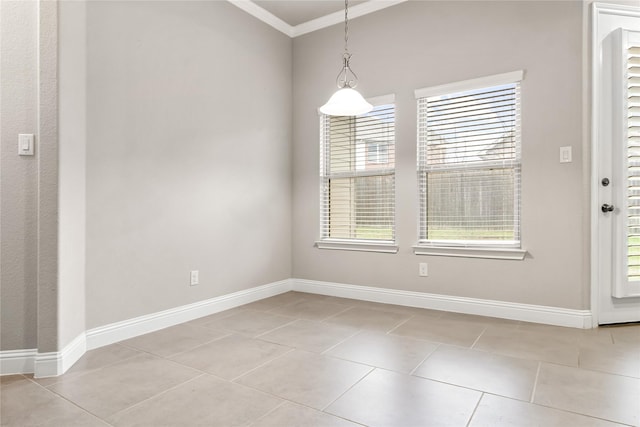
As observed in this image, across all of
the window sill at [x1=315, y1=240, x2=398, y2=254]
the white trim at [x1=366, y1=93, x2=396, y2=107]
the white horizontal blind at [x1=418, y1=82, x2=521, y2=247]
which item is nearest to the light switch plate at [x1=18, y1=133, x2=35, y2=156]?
the window sill at [x1=315, y1=240, x2=398, y2=254]

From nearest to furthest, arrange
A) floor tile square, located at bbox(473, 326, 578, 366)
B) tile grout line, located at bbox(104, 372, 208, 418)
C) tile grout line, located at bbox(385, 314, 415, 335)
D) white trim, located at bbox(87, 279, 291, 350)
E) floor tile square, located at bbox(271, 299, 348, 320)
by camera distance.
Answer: tile grout line, located at bbox(104, 372, 208, 418), floor tile square, located at bbox(473, 326, 578, 366), white trim, located at bbox(87, 279, 291, 350), tile grout line, located at bbox(385, 314, 415, 335), floor tile square, located at bbox(271, 299, 348, 320)

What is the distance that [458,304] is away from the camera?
341 cm

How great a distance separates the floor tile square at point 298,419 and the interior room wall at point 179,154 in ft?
5.21

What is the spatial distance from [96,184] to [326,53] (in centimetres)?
277

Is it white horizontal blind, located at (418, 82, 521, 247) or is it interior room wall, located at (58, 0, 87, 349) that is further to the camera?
white horizontal blind, located at (418, 82, 521, 247)

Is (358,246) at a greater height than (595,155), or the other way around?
(595,155)

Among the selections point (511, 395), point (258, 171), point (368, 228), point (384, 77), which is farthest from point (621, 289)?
point (258, 171)

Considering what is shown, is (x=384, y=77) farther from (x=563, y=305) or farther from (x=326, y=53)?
(x=563, y=305)

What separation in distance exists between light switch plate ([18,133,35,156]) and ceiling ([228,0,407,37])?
2270 millimetres

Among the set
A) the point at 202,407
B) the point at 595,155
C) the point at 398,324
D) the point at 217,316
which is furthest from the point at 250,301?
the point at 595,155

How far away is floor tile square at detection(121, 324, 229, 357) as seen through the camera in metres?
2.54

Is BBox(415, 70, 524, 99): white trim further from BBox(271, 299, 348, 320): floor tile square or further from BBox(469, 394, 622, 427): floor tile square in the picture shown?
BBox(469, 394, 622, 427): floor tile square

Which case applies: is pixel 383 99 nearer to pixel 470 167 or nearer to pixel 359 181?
pixel 359 181

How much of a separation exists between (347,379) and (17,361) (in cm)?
193
